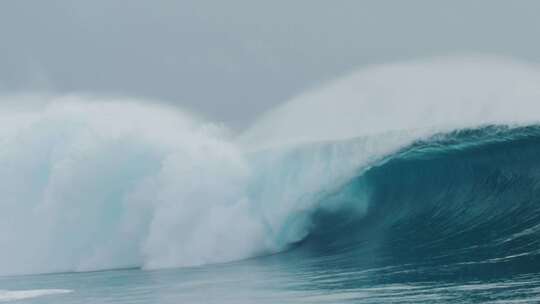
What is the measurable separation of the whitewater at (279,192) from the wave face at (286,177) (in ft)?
0.15

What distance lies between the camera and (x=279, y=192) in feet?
75.1

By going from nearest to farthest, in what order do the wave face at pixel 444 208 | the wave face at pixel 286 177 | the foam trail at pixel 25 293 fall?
the wave face at pixel 444 208
the foam trail at pixel 25 293
the wave face at pixel 286 177

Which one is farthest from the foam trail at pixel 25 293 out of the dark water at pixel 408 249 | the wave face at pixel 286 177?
the wave face at pixel 286 177

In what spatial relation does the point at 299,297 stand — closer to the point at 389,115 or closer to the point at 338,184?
the point at 338,184

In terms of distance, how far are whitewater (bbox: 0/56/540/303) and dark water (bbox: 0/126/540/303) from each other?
5 cm

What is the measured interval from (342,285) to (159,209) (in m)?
9.06

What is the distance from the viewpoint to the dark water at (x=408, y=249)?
1298 centimetres

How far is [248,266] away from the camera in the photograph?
18.9 m

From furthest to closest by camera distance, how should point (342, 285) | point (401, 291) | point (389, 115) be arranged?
point (389, 115) < point (342, 285) < point (401, 291)

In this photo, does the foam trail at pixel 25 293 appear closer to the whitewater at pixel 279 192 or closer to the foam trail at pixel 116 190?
the whitewater at pixel 279 192

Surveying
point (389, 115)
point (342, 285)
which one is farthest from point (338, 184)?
point (342, 285)

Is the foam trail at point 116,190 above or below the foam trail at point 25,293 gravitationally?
above

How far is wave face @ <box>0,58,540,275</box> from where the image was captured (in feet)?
65.0

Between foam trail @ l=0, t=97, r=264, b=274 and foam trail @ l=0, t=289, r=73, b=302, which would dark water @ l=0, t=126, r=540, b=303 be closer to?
foam trail @ l=0, t=289, r=73, b=302
